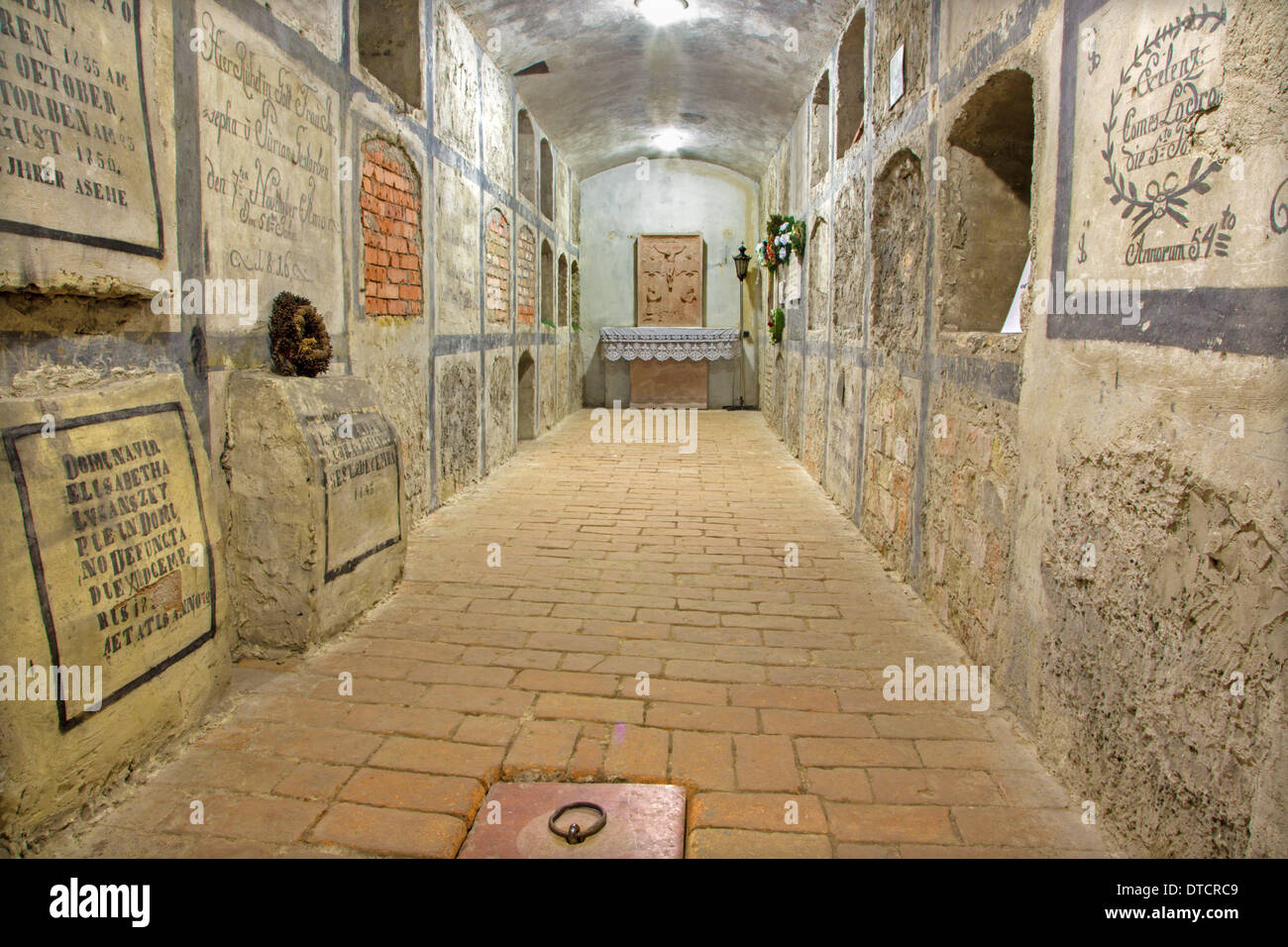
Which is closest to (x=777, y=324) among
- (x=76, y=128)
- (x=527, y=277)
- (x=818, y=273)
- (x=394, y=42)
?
(x=818, y=273)

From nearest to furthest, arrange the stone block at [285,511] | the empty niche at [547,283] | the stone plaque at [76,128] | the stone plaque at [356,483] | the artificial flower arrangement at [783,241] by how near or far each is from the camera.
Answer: the stone plaque at [76,128] → the stone block at [285,511] → the stone plaque at [356,483] → the artificial flower arrangement at [783,241] → the empty niche at [547,283]

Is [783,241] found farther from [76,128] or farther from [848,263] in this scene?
[76,128]

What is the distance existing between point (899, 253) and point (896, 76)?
38.8 inches

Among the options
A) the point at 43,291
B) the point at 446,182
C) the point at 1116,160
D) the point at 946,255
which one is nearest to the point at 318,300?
the point at 43,291

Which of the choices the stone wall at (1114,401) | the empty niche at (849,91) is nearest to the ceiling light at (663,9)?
the empty niche at (849,91)

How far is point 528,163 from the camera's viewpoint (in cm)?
916

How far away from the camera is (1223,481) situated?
Result: 1662 mm

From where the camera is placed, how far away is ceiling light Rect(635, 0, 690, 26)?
6.41m

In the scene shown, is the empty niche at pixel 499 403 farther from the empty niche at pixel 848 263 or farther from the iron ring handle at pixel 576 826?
the iron ring handle at pixel 576 826

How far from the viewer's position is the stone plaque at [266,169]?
2.92 meters

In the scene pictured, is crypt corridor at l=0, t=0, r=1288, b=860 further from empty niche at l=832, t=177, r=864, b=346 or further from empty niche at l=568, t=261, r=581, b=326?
empty niche at l=568, t=261, r=581, b=326
